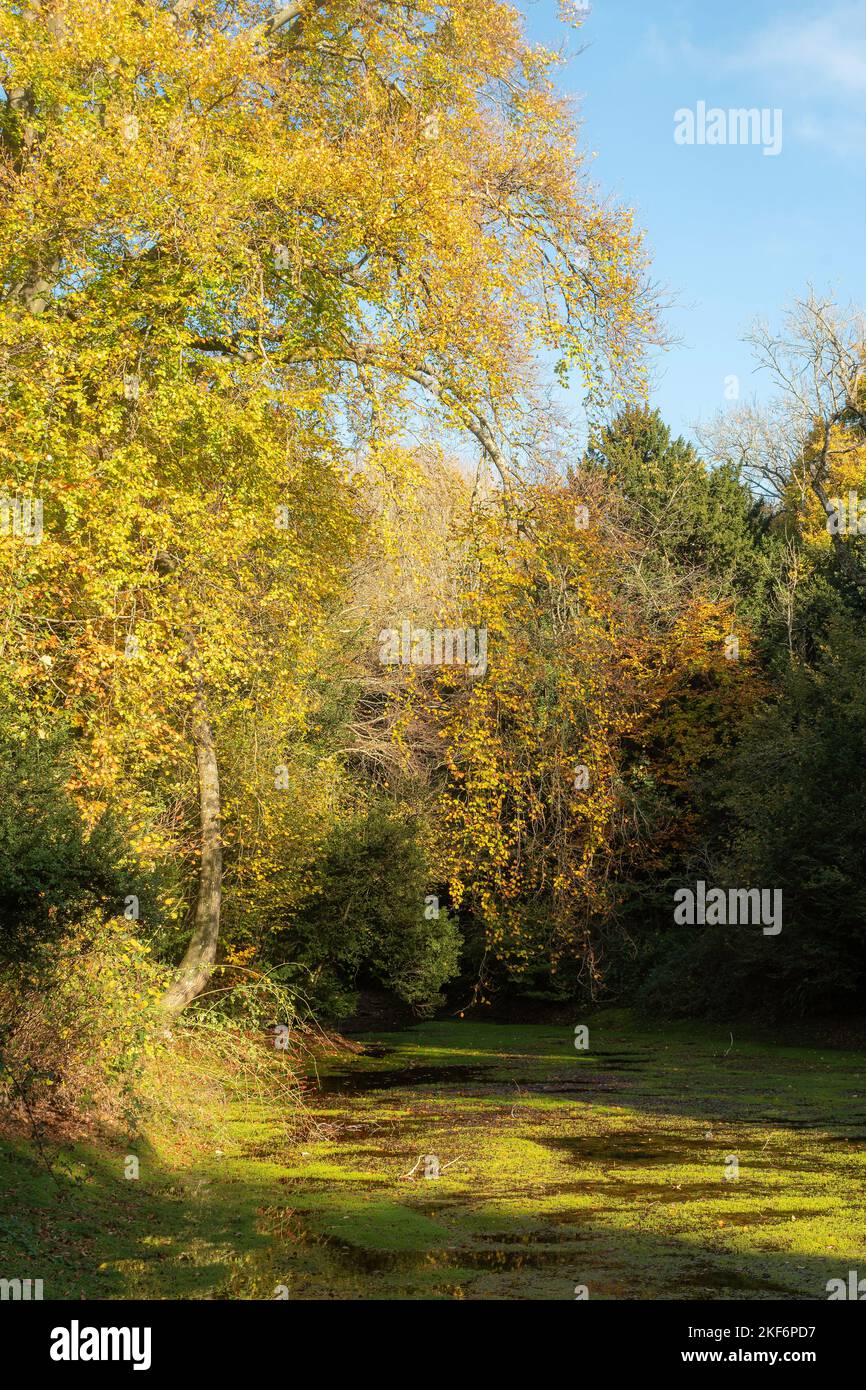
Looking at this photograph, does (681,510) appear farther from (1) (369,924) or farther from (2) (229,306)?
(2) (229,306)

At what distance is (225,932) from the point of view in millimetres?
20234

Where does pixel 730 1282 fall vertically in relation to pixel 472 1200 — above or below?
above

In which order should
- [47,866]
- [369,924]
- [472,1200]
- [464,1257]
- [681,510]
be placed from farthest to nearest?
[681,510] < [369,924] < [472,1200] < [47,866] < [464,1257]

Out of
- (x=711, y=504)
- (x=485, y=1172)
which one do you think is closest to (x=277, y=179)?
(x=485, y=1172)

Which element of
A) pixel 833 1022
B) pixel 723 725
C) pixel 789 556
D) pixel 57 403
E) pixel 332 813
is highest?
pixel 789 556

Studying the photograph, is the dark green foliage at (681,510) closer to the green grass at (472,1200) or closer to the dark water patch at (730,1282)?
the green grass at (472,1200)

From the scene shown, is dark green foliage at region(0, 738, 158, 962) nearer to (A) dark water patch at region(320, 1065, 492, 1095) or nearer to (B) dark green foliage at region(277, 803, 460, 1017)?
(A) dark water patch at region(320, 1065, 492, 1095)

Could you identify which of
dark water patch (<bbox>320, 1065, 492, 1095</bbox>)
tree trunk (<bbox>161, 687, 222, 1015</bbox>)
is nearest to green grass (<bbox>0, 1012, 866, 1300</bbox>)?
dark water patch (<bbox>320, 1065, 492, 1095</bbox>)

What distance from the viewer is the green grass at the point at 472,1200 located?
292 inches

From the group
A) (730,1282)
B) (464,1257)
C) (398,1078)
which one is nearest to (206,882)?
(398,1078)

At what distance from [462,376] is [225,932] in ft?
32.4

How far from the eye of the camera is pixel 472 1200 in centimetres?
970

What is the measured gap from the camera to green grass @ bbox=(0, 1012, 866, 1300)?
7.43 metres

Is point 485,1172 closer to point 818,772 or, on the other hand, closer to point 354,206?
point 354,206
